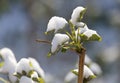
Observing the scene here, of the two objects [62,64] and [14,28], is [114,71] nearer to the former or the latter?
[62,64]

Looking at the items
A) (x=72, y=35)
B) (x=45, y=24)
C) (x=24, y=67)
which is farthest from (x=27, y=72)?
(x=45, y=24)

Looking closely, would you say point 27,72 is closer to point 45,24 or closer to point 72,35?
point 72,35

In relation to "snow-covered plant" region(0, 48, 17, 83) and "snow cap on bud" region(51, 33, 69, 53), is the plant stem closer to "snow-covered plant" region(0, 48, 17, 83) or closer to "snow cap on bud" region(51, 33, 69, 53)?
"snow cap on bud" region(51, 33, 69, 53)

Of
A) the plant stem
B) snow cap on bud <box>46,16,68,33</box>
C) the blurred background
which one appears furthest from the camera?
the blurred background

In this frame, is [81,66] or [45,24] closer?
Answer: [81,66]

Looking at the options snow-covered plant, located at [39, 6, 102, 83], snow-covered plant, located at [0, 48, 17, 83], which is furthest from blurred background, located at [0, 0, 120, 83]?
snow-covered plant, located at [39, 6, 102, 83]
